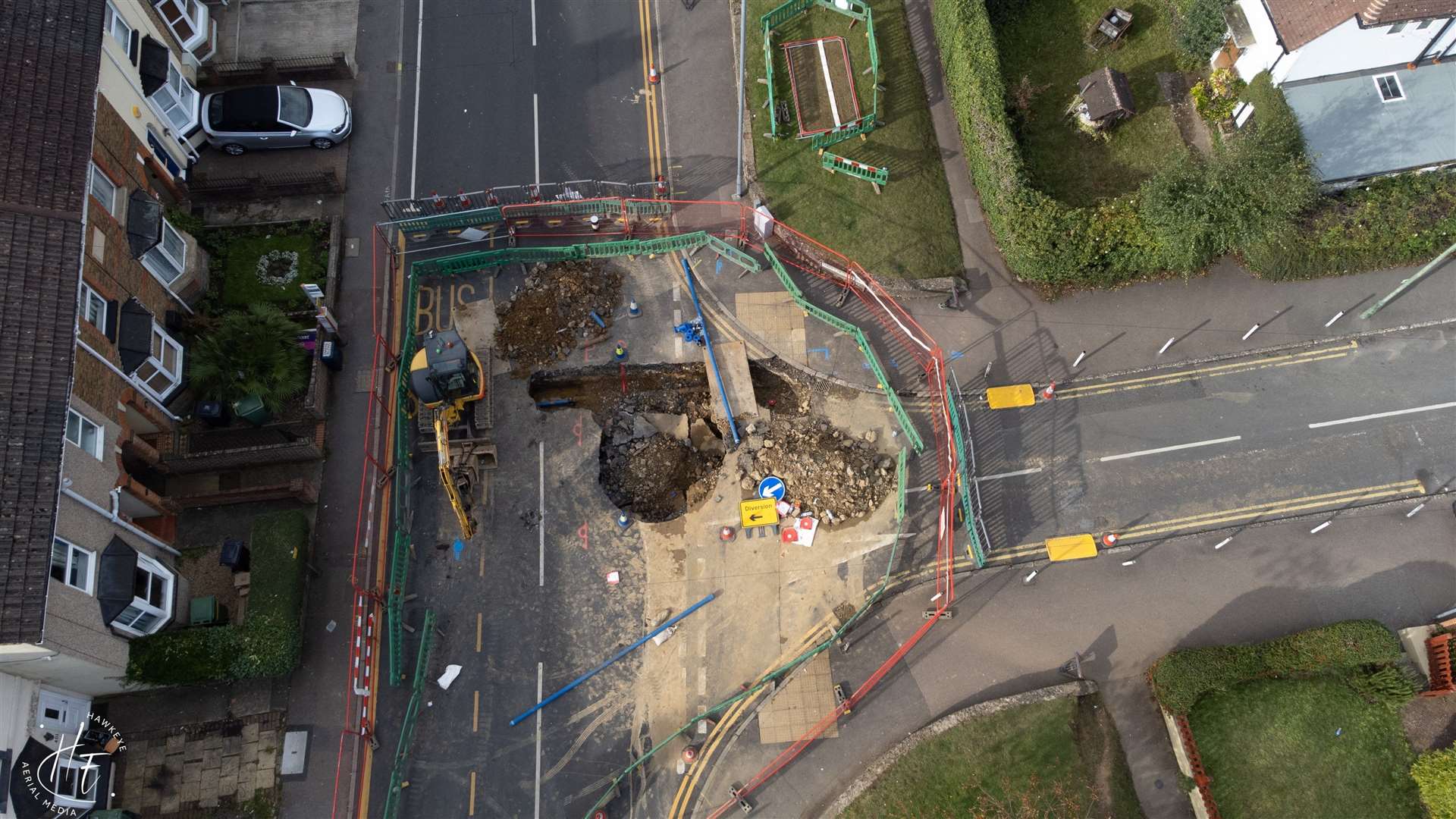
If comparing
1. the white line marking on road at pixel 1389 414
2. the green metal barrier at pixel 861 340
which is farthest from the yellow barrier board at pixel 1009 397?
the white line marking on road at pixel 1389 414

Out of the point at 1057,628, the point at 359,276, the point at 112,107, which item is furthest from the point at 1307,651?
the point at 112,107

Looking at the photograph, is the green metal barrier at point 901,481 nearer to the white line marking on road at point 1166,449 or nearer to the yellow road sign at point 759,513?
the yellow road sign at point 759,513

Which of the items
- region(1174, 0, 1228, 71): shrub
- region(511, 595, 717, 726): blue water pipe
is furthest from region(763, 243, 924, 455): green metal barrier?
region(1174, 0, 1228, 71): shrub

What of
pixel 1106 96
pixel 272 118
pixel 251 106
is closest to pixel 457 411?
pixel 272 118

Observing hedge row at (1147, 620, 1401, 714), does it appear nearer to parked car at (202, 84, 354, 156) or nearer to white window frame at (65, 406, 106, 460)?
white window frame at (65, 406, 106, 460)

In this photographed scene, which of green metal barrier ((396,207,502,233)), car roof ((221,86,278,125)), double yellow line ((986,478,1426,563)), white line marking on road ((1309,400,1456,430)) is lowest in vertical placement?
double yellow line ((986,478,1426,563))

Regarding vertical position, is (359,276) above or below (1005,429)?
above

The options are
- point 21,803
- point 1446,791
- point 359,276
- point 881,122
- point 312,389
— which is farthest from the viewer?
point 881,122

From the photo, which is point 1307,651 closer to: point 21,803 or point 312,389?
point 312,389
